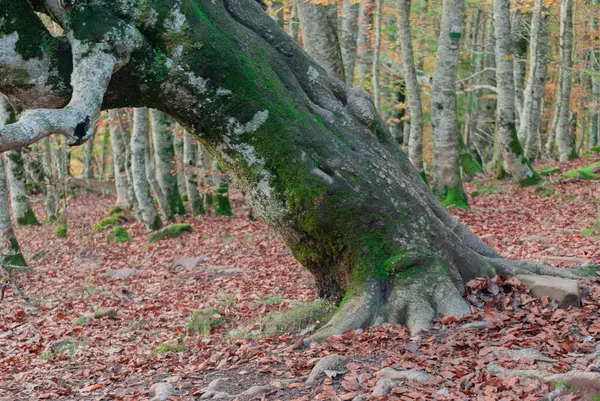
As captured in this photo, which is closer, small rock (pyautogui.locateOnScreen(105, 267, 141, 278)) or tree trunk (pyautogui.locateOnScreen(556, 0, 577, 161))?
small rock (pyautogui.locateOnScreen(105, 267, 141, 278))

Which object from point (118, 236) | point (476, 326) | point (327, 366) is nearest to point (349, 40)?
point (118, 236)

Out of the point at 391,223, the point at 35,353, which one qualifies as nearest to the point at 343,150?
the point at 391,223

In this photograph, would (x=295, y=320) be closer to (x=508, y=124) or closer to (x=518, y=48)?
(x=508, y=124)

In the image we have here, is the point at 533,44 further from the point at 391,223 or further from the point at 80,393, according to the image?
the point at 80,393

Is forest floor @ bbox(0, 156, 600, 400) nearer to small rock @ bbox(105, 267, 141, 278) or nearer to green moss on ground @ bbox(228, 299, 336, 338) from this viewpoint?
small rock @ bbox(105, 267, 141, 278)

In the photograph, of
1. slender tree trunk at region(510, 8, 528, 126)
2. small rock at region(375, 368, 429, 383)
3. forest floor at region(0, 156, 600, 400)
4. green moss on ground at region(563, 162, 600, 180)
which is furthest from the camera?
slender tree trunk at region(510, 8, 528, 126)

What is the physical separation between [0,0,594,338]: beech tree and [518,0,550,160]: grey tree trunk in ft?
35.6

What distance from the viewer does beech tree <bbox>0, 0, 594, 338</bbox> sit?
18.6 feet

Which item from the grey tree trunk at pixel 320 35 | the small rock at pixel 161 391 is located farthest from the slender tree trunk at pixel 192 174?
the small rock at pixel 161 391

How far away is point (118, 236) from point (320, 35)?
762 cm

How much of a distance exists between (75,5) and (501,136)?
38.5 ft

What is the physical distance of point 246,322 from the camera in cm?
765

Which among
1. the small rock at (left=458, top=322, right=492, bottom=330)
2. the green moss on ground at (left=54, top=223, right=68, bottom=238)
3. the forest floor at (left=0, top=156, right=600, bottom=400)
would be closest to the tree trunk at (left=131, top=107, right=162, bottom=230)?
the forest floor at (left=0, top=156, right=600, bottom=400)

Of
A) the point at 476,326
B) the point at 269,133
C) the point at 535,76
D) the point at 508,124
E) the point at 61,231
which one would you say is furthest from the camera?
the point at 61,231
